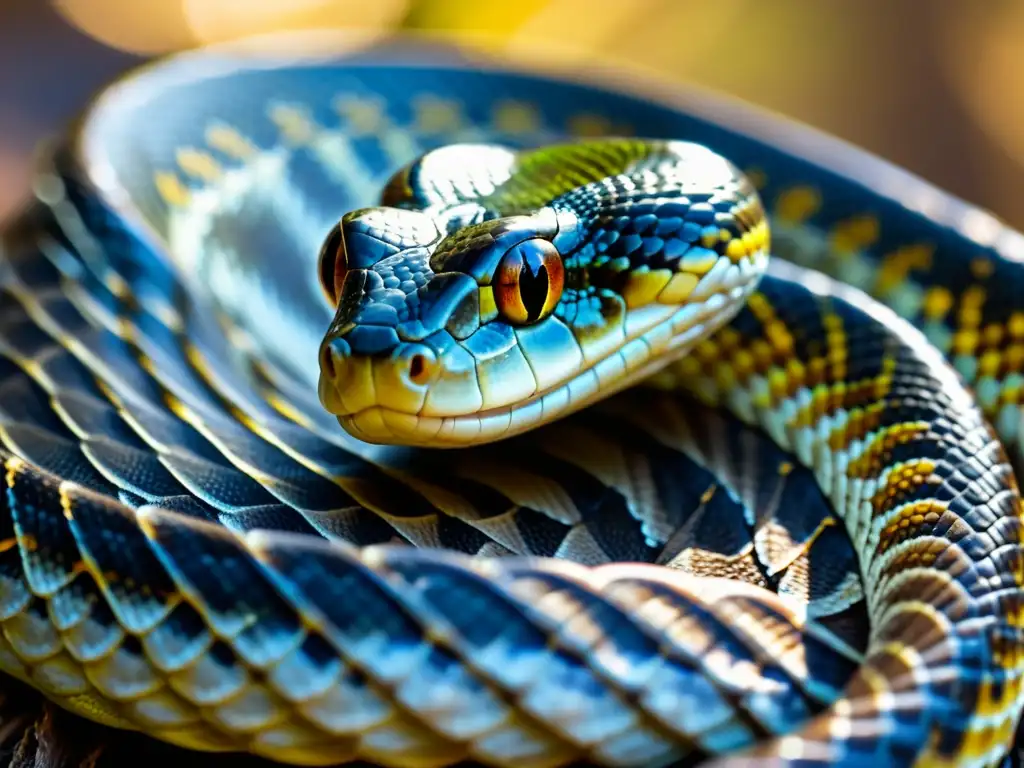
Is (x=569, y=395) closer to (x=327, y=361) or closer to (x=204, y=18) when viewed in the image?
(x=327, y=361)

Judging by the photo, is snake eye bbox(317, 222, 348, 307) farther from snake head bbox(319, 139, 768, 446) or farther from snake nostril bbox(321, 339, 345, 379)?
snake nostril bbox(321, 339, 345, 379)

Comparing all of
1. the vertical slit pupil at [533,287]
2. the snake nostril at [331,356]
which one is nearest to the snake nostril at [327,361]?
the snake nostril at [331,356]

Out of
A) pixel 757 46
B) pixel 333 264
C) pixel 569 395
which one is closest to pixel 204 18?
pixel 757 46

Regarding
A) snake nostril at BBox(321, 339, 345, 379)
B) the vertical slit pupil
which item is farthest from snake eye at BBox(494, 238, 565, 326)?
snake nostril at BBox(321, 339, 345, 379)

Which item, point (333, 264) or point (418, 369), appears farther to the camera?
point (333, 264)

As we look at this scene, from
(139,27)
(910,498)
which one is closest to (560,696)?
(910,498)

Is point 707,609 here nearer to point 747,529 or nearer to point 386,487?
point 747,529

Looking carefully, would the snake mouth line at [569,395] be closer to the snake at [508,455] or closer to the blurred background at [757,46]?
the snake at [508,455]
